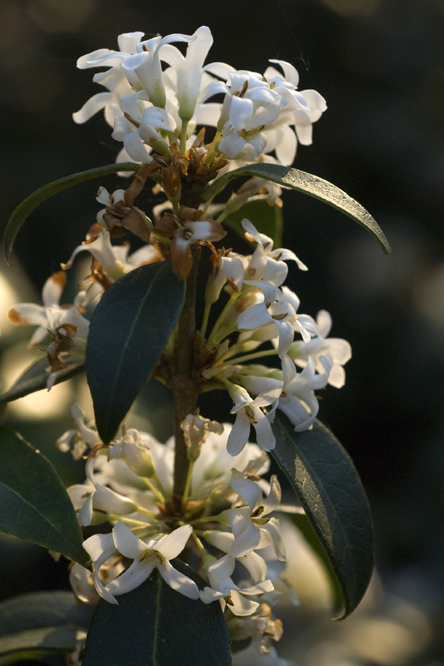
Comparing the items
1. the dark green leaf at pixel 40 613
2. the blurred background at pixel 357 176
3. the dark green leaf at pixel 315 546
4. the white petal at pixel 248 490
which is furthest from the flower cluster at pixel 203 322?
the blurred background at pixel 357 176

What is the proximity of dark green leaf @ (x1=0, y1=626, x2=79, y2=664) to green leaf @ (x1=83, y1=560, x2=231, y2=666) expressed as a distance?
0.26m

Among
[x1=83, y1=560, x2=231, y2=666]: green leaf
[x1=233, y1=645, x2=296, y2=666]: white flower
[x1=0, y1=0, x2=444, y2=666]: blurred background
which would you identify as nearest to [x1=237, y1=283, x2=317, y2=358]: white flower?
[x1=83, y1=560, x2=231, y2=666]: green leaf

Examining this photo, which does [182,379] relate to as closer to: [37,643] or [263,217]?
[263,217]

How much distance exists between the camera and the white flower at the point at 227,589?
80cm

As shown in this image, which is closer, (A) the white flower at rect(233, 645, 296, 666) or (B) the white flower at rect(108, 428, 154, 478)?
(B) the white flower at rect(108, 428, 154, 478)

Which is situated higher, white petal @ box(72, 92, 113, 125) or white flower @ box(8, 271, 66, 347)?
white petal @ box(72, 92, 113, 125)

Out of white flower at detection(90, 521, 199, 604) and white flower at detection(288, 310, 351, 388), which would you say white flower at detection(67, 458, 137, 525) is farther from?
white flower at detection(288, 310, 351, 388)

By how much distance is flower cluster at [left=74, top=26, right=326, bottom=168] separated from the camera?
80 centimetres

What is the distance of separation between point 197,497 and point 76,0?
113 inches

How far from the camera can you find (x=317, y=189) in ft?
2.55

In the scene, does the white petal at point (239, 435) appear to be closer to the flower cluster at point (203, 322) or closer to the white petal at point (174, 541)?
the flower cluster at point (203, 322)

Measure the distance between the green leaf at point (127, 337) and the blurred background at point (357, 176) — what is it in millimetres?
1841

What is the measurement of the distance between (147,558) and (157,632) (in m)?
0.09

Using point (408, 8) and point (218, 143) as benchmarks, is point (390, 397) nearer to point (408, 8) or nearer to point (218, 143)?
point (408, 8)
